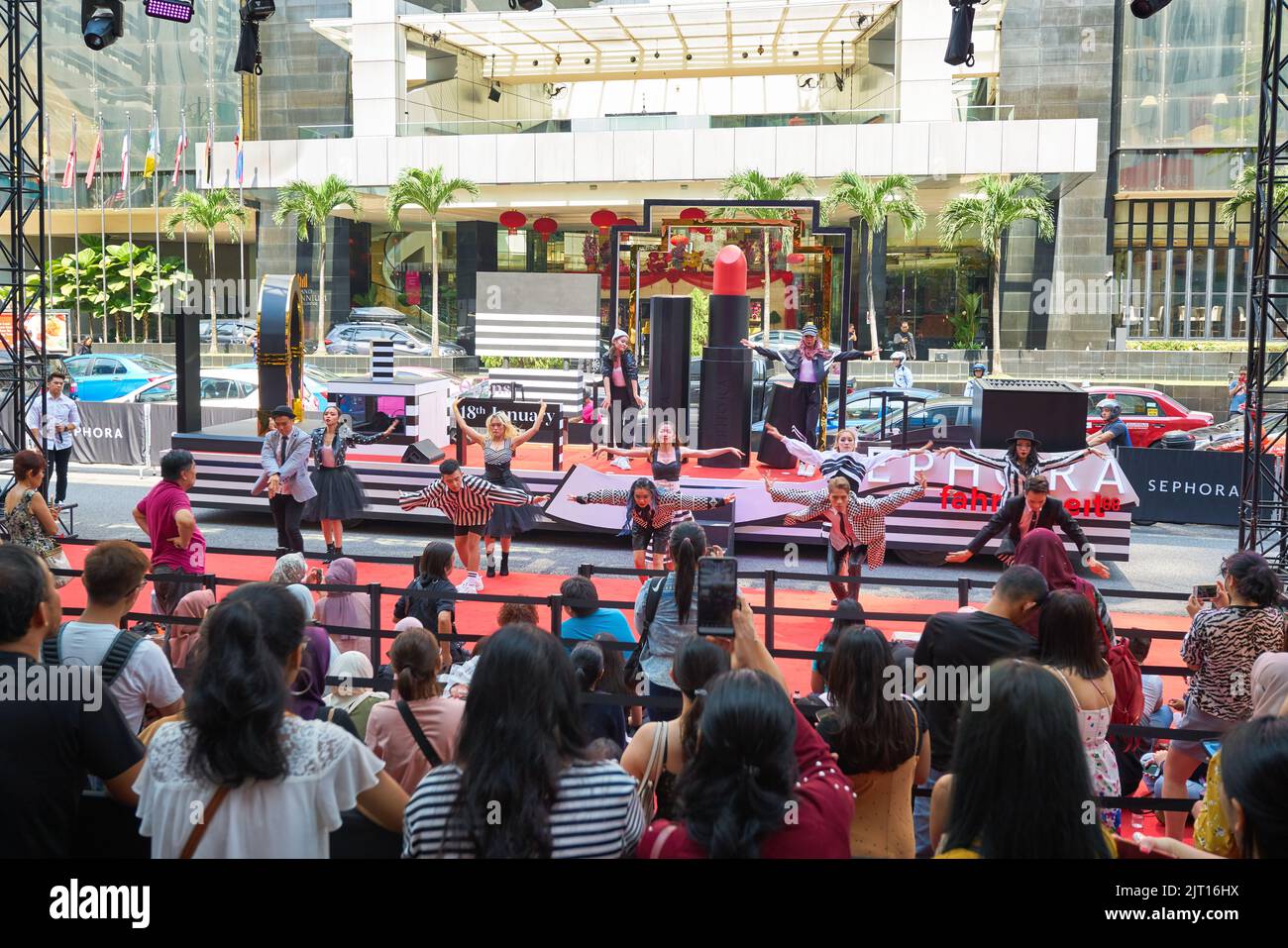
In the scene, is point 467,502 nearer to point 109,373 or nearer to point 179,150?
point 109,373

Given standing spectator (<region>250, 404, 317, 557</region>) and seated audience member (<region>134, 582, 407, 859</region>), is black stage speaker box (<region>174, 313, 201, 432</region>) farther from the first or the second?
seated audience member (<region>134, 582, 407, 859</region>)

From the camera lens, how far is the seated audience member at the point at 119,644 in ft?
12.5

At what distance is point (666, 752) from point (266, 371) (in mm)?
13674

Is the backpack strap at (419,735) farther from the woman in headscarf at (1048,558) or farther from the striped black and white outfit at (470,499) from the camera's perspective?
the striped black and white outfit at (470,499)

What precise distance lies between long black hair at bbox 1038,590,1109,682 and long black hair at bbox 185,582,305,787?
114 inches

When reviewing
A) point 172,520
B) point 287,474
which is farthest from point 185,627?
point 287,474

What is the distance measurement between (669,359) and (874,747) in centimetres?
1210

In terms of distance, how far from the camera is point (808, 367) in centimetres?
1563

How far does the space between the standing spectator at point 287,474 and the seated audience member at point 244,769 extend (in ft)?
28.5

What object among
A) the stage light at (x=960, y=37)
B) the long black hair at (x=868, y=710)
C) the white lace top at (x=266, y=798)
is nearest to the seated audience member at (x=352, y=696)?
the white lace top at (x=266, y=798)

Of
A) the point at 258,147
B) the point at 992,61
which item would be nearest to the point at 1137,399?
the point at 992,61

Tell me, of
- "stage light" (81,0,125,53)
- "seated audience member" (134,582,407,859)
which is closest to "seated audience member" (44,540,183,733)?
"seated audience member" (134,582,407,859)

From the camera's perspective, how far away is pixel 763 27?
3406 cm
